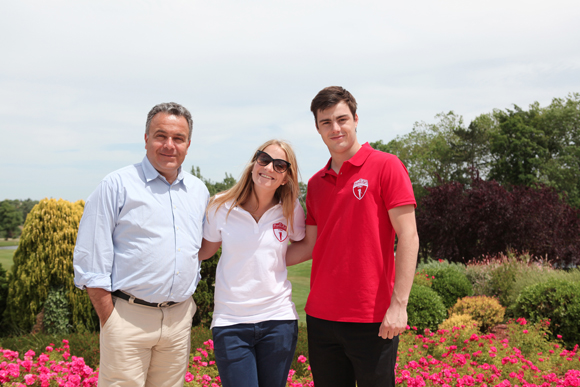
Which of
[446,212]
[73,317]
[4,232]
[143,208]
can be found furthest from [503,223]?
[4,232]

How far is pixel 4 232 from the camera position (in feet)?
74.2

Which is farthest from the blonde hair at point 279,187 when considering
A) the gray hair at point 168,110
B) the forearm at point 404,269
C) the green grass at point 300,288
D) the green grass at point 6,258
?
the green grass at point 6,258

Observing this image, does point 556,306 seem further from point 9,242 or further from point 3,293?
point 9,242

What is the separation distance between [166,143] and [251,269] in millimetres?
1084

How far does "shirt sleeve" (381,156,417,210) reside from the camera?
8.77ft

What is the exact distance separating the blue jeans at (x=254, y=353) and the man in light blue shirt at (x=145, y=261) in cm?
44

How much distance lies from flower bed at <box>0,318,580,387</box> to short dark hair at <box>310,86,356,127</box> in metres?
2.59

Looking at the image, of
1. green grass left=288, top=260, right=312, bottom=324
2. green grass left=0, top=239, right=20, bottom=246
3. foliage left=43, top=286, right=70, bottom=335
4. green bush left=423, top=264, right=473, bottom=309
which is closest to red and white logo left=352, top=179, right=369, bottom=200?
foliage left=43, top=286, right=70, bottom=335

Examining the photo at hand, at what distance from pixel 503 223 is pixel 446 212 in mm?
1937

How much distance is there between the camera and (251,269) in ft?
9.09

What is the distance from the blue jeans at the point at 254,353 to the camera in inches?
104

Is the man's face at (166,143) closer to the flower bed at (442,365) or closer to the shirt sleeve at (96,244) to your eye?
the shirt sleeve at (96,244)

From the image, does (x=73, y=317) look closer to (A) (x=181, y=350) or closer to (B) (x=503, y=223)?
(A) (x=181, y=350)

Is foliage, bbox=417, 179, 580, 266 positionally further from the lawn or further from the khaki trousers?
the lawn
